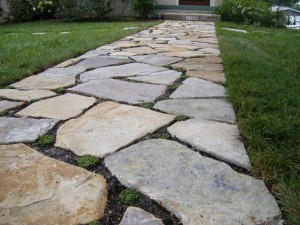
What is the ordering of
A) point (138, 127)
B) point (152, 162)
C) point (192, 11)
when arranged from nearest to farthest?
point (152, 162) < point (138, 127) < point (192, 11)

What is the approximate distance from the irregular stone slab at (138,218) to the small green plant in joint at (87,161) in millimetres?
354

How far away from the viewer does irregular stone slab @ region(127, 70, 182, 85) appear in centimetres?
264

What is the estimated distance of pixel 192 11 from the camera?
1014cm

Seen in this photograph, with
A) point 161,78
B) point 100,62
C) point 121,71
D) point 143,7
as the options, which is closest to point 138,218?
point 161,78

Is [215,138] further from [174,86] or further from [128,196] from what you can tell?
[174,86]

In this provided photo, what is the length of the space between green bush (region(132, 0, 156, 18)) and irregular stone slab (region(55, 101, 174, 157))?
304 inches

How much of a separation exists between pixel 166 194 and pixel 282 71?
7.16 feet

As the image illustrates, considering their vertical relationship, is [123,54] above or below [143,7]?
below

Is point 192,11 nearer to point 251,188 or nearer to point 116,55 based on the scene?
point 116,55

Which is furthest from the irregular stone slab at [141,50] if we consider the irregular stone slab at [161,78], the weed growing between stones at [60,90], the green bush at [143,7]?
the green bush at [143,7]

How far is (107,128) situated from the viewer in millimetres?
1734

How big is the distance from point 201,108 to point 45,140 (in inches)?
38.5

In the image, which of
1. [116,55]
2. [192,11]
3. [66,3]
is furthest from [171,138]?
[192,11]

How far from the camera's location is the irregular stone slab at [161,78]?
2.64 metres
